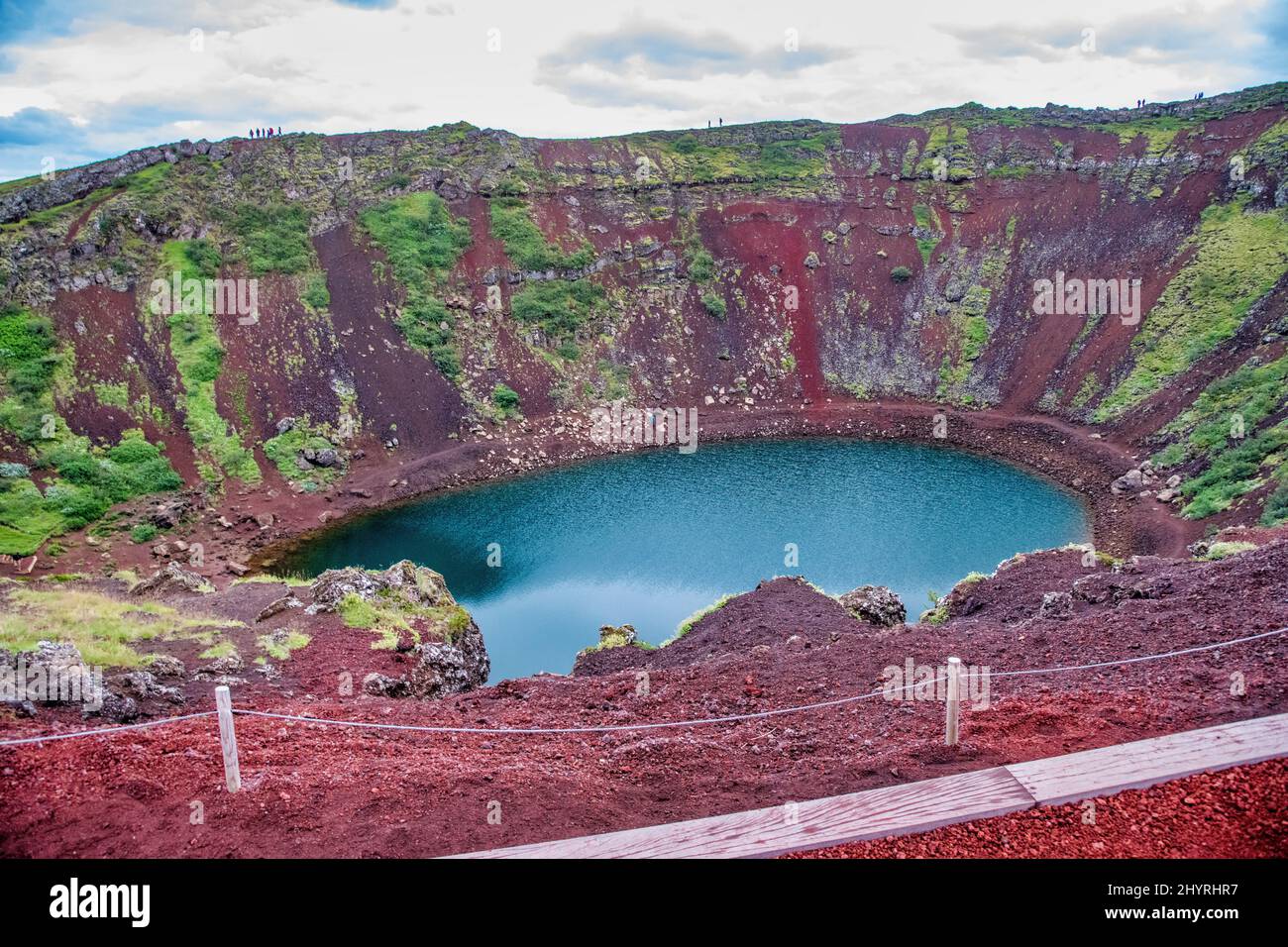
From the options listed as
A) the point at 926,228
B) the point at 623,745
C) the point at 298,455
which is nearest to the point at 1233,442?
the point at 926,228

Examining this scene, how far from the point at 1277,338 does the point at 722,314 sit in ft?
93.4

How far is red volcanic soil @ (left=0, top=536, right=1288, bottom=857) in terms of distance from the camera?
6559 mm

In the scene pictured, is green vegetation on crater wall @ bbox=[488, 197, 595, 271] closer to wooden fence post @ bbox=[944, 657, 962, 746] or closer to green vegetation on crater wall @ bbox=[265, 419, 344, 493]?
green vegetation on crater wall @ bbox=[265, 419, 344, 493]

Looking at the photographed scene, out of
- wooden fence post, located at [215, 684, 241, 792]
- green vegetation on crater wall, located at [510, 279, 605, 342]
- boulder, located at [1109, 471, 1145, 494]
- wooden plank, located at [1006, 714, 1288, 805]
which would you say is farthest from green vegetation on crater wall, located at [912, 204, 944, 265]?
wooden fence post, located at [215, 684, 241, 792]

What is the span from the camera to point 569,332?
167ft

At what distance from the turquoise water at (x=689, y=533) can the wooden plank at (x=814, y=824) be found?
63.5 ft

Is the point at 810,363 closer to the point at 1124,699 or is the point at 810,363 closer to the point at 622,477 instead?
the point at 622,477

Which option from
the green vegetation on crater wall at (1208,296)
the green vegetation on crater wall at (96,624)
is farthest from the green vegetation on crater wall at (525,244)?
the green vegetation on crater wall at (96,624)

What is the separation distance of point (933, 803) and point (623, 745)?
527 cm

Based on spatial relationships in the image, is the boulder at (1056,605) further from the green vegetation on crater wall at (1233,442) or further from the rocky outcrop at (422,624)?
the green vegetation on crater wall at (1233,442)

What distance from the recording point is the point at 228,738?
→ 7051 mm

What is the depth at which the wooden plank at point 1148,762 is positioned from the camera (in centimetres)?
471

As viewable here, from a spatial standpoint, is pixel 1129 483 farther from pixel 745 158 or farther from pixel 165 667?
pixel 745 158
